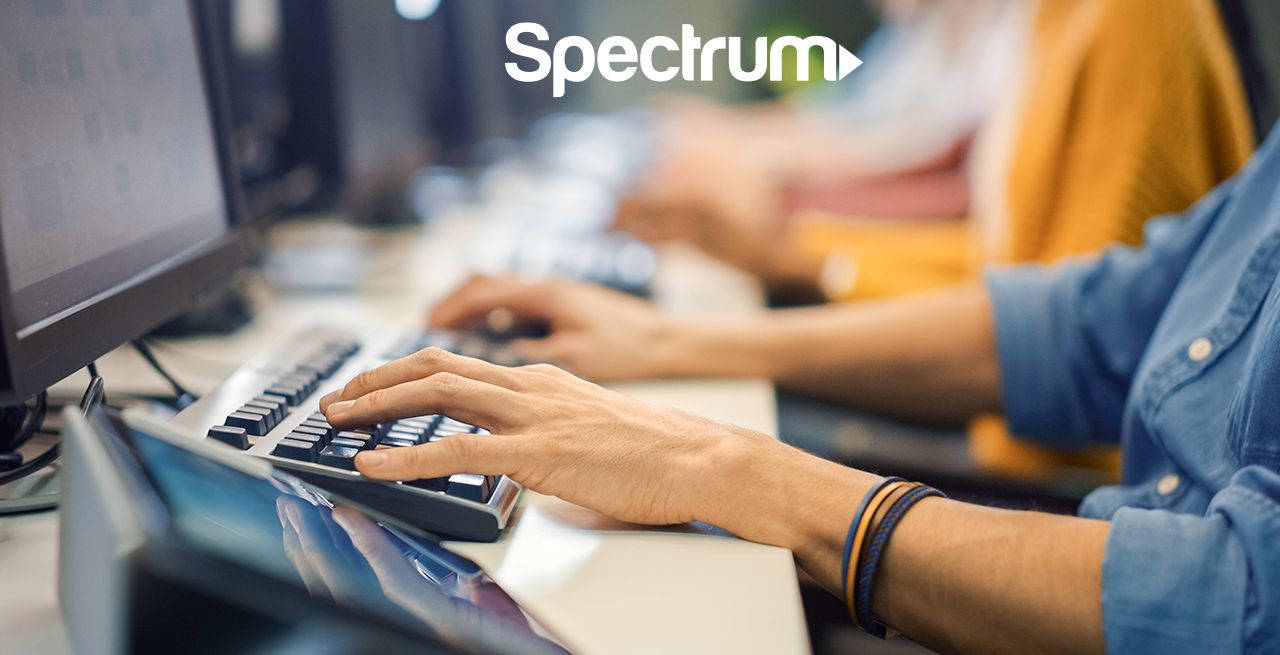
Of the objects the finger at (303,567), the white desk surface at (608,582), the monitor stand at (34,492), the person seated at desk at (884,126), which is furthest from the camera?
the person seated at desk at (884,126)

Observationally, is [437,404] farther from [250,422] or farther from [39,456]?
[39,456]

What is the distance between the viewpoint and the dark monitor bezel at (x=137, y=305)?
495 mm

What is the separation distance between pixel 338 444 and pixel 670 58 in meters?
0.31

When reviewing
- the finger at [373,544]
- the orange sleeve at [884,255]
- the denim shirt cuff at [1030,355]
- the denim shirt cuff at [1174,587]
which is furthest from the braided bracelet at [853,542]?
the orange sleeve at [884,255]

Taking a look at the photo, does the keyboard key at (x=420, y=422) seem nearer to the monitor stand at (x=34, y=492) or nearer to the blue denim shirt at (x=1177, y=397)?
the monitor stand at (x=34, y=492)

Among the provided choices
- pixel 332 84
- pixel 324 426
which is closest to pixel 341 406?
pixel 324 426

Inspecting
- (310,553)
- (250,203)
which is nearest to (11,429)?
(310,553)

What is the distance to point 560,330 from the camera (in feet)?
2.87

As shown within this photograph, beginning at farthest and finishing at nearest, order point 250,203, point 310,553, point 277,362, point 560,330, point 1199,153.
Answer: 1. point 250,203
2. point 1199,153
3. point 560,330
4. point 277,362
5. point 310,553

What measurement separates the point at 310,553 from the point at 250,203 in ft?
2.92

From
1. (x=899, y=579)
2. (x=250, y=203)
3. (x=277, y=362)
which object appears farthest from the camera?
(x=250, y=203)

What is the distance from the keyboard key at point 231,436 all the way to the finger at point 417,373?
0.05 metres

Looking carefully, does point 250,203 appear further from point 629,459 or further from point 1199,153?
point 1199,153

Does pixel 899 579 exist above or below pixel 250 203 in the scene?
below
